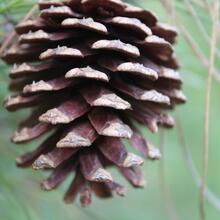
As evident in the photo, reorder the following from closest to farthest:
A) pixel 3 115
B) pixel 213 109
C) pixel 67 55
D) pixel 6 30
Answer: pixel 67 55 < pixel 6 30 < pixel 3 115 < pixel 213 109

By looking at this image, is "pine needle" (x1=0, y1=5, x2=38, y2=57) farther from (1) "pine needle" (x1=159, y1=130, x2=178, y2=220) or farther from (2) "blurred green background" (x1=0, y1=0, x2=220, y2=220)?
(1) "pine needle" (x1=159, y1=130, x2=178, y2=220)

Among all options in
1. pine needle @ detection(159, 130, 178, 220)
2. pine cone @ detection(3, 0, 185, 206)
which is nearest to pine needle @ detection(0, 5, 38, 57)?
pine cone @ detection(3, 0, 185, 206)

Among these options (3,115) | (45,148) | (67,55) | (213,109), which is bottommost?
(213,109)

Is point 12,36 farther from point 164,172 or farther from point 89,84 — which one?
point 164,172

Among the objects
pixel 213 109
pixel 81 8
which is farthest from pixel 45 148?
pixel 213 109

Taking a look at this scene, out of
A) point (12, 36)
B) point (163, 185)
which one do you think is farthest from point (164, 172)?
point (12, 36)

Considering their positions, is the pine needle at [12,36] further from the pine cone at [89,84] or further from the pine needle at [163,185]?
the pine needle at [163,185]

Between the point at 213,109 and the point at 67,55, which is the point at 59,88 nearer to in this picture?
the point at 67,55
